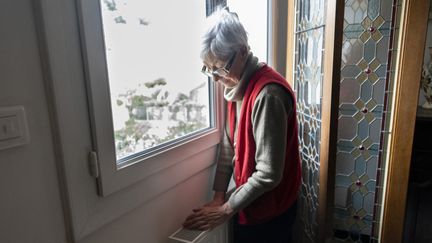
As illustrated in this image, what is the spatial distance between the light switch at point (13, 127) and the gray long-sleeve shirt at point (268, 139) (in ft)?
2.27

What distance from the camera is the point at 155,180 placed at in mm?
975

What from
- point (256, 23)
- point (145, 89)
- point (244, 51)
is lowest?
point (145, 89)

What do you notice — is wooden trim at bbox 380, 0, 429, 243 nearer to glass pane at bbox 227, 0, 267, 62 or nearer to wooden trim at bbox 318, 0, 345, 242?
wooden trim at bbox 318, 0, 345, 242

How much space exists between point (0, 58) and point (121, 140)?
0.40 metres

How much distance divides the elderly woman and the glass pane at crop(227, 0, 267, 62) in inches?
15.9

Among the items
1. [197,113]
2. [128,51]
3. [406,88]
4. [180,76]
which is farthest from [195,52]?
[406,88]

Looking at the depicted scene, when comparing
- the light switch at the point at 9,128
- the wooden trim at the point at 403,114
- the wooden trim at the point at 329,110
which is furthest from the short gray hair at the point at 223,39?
the wooden trim at the point at 403,114

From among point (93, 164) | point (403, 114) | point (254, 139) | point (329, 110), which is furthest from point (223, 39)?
point (403, 114)

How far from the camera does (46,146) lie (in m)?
0.65

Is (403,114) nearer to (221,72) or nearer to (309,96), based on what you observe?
(309,96)

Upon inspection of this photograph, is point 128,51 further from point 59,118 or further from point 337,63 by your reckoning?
point 337,63

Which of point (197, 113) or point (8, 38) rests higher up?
Result: point (8, 38)

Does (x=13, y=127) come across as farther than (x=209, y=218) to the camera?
No

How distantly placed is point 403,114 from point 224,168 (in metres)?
0.93
